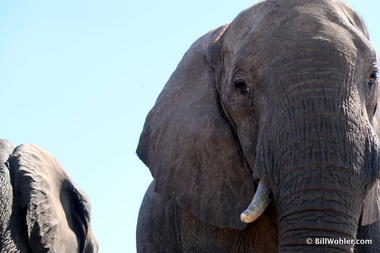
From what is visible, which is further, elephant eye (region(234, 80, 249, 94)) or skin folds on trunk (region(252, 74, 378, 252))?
elephant eye (region(234, 80, 249, 94))

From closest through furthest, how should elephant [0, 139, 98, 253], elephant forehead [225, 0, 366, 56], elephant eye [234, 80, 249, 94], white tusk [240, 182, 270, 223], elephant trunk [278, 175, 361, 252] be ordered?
elephant trunk [278, 175, 361, 252], white tusk [240, 182, 270, 223], elephant forehead [225, 0, 366, 56], elephant eye [234, 80, 249, 94], elephant [0, 139, 98, 253]

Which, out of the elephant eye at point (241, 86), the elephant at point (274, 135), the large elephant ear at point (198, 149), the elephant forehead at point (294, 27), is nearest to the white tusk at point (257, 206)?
the elephant at point (274, 135)

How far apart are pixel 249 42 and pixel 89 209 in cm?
518

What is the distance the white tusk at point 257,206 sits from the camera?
597 centimetres

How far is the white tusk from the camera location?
19.6 ft

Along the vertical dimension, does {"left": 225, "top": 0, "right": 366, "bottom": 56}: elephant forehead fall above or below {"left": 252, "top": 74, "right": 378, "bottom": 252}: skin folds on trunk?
above

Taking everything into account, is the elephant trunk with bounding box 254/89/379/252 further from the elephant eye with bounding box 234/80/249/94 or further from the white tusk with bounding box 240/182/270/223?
the elephant eye with bounding box 234/80/249/94

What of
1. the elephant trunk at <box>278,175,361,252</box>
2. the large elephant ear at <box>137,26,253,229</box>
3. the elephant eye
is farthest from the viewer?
the large elephant ear at <box>137,26,253,229</box>

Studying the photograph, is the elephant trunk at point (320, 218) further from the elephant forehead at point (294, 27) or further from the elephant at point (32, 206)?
the elephant at point (32, 206)

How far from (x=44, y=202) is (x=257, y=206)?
4.66m

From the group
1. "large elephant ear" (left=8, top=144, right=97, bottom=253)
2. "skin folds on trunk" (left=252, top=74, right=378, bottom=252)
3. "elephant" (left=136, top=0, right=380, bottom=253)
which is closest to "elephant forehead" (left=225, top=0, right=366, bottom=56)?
"elephant" (left=136, top=0, right=380, bottom=253)

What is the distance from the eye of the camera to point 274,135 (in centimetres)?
620

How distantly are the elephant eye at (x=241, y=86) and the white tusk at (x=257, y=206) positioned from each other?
2.44 ft

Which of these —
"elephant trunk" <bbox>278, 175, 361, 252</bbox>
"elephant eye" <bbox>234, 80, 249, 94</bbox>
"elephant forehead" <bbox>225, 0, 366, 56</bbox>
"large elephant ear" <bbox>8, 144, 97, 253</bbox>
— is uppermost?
"elephant forehead" <bbox>225, 0, 366, 56</bbox>
